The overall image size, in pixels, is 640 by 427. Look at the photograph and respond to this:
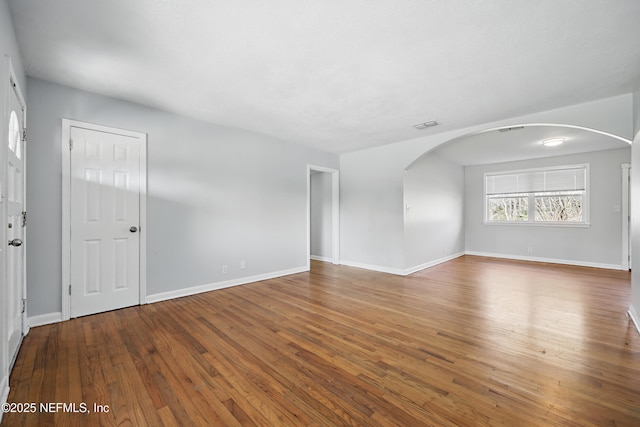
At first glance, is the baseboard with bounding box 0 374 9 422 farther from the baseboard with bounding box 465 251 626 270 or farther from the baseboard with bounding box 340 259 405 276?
the baseboard with bounding box 465 251 626 270

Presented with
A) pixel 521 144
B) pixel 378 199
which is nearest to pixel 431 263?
pixel 378 199

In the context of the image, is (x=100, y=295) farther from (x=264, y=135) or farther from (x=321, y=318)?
(x=264, y=135)

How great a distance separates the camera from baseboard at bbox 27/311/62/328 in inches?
106

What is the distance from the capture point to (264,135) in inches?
183

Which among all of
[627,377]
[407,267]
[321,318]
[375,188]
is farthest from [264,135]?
[627,377]

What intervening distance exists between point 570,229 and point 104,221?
29.0 feet

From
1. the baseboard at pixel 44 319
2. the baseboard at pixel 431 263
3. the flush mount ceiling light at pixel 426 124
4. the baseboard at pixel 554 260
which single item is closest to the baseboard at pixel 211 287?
the baseboard at pixel 44 319

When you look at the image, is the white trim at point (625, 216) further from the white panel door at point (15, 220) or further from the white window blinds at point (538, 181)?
the white panel door at point (15, 220)

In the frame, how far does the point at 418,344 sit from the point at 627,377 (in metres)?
1.40

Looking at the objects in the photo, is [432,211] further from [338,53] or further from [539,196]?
[338,53]

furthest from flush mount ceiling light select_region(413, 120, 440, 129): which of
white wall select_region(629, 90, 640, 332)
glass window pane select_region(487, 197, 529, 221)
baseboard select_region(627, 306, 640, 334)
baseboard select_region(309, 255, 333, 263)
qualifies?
glass window pane select_region(487, 197, 529, 221)

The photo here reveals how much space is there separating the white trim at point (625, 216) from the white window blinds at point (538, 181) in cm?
61

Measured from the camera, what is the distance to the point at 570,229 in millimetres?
6172

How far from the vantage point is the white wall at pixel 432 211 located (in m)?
5.26
